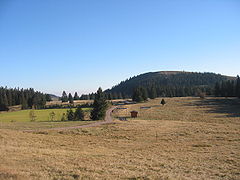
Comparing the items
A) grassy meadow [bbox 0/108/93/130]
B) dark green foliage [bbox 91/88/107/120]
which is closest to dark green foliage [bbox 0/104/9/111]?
grassy meadow [bbox 0/108/93/130]

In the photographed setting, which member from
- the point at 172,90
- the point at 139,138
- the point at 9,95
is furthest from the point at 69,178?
the point at 172,90

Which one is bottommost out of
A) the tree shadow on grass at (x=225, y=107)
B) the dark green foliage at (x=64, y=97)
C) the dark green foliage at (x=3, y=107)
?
the tree shadow on grass at (x=225, y=107)

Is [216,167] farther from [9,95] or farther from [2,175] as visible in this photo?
[9,95]

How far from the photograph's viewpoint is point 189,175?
1100 centimetres

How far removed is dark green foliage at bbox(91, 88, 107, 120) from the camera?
2109 inches

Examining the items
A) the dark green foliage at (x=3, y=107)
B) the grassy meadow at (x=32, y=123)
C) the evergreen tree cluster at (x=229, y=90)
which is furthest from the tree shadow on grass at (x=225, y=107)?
the dark green foliage at (x=3, y=107)

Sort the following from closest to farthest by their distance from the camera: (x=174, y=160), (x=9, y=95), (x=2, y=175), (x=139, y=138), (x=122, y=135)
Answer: (x=2, y=175)
(x=174, y=160)
(x=139, y=138)
(x=122, y=135)
(x=9, y=95)

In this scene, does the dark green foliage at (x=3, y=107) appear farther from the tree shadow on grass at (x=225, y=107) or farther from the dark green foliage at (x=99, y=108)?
the tree shadow on grass at (x=225, y=107)

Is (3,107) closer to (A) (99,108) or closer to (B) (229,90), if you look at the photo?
(A) (99,108)

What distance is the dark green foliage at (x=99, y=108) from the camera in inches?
2109

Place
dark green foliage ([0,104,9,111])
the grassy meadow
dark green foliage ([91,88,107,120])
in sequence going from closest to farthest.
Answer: the grassy meadow < dark green foliage ([91,88,107,120]) < dark green foliage ([0,104,9,111])

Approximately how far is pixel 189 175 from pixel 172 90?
524 feet

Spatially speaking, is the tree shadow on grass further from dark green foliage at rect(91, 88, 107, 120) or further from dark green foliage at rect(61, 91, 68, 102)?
dark green foliage at rect(61, 91, 68, 102)

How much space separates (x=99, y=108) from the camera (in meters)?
54.2
